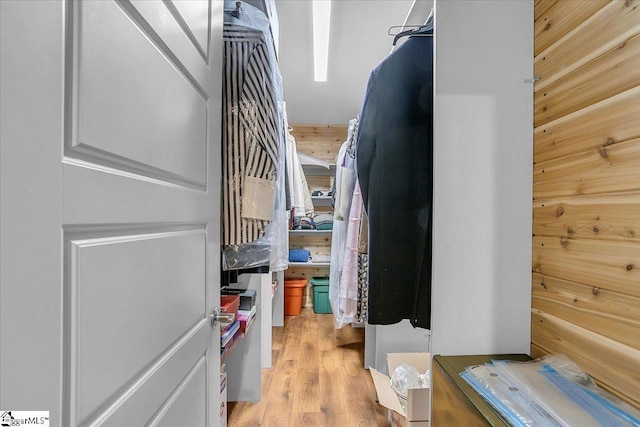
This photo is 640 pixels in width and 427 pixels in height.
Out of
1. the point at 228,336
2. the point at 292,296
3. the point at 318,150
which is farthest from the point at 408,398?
the point at 318,150

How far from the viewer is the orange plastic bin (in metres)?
3.47

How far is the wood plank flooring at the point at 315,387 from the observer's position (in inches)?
67.7

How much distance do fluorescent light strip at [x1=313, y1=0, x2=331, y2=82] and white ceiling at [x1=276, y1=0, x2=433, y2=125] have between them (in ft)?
0.14

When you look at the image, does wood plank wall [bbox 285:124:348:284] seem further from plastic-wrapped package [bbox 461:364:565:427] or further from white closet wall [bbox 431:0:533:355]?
plastic-wrapped package [bbox 461:364:565:427]

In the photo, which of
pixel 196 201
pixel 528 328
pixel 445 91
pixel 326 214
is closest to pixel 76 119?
pixel 196 201

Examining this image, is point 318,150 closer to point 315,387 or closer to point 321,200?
point 321,200

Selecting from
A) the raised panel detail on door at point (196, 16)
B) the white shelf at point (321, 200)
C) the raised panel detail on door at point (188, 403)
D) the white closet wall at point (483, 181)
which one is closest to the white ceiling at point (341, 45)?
the white closet wall at point (483, 181)

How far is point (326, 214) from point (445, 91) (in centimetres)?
278

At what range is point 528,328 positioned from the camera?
100 cm

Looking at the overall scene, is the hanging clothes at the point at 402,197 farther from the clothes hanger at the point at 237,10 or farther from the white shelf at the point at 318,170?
the white shelf at the point at 318,170

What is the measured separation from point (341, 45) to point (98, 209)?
2151 mm

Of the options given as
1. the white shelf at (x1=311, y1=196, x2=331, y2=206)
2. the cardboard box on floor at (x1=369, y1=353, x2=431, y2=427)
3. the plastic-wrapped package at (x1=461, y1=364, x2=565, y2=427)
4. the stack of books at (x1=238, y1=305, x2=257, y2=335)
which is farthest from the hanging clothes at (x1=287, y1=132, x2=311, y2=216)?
the plastic-wrapped package at (x1=461, y1=364, x2=565, y2=427)

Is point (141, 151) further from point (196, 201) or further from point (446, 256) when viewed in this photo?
point (446, 256)

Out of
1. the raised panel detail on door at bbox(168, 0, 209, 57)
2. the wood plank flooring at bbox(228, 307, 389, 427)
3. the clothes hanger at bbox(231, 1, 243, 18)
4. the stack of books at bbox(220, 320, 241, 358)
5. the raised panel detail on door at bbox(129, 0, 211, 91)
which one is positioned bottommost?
Answer: the wood plank flooring at bbox(228, 307, 389, 427)
